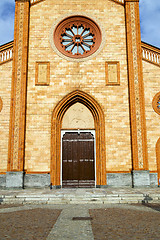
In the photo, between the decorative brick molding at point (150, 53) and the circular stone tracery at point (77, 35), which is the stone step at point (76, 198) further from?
the circular stone tracery at point (77, 35)

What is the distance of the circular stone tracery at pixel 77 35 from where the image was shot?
15.2 meters

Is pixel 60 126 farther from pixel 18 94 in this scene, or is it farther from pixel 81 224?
pixel 81 224

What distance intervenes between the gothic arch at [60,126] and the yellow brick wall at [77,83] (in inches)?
10.4

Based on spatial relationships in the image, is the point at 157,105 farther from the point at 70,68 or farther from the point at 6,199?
the point at 6,199

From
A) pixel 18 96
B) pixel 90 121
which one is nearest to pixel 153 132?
pixel 90 121

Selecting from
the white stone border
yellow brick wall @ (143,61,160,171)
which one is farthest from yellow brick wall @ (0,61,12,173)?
yellow brick wall @ (143,61,160,171)

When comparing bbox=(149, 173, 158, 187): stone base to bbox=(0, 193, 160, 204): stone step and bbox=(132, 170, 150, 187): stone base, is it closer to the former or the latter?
bbox=(132, 170, 150, 187): stone base

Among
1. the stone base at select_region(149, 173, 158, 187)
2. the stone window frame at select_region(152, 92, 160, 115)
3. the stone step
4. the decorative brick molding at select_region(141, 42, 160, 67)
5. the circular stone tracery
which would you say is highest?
the circular stone tracery

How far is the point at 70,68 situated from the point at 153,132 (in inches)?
253

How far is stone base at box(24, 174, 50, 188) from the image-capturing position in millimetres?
13094

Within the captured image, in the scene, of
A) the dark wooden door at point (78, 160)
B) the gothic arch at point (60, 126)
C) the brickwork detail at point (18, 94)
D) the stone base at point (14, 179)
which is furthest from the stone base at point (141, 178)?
the brickwork detail at point (18, 94)

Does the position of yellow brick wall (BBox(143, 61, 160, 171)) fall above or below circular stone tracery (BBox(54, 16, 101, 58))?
below

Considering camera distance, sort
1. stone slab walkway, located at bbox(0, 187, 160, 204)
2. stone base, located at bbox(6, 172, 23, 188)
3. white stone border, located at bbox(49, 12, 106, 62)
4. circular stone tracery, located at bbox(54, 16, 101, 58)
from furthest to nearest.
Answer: circular stone tracery, located at bbox(54, 16, 101, 58), white stone border, located at bbox(49, 12, 106, 62), stone base, located at bbox(6, 172, 23, 188), stone slab walkway, located at bbox(0, 187, 160, 204)

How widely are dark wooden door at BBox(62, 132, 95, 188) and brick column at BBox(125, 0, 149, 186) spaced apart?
8.31 ft
